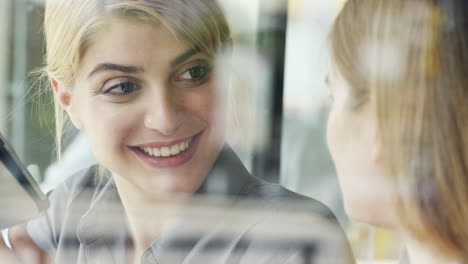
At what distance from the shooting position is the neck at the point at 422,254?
56.8 inches

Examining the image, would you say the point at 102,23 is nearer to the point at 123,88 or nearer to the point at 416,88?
the point at 123,88

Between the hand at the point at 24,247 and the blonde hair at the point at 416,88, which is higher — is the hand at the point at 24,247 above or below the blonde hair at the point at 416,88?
below

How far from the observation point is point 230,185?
4.72 feet

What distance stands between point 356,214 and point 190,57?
1.83 ft

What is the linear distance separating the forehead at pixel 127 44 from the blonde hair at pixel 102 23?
1 cm

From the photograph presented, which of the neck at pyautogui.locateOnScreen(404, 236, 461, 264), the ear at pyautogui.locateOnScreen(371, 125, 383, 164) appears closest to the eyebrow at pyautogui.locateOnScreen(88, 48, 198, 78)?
the ear at pyautogui.locateOnScreen(371, 125, 383, 164)

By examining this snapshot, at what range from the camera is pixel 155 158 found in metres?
1.43

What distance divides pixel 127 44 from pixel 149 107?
0.16 metres

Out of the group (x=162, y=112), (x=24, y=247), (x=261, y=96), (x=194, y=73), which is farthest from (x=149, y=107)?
(x=24, y=247)

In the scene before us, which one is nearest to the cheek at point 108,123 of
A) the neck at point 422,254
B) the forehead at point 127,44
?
the forehead at point 127,44

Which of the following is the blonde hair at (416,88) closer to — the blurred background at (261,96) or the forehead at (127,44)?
the blurred background at (261,96)

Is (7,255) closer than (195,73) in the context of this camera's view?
No

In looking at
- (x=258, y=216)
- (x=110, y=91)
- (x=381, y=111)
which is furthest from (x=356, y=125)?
(x=110, y=91)

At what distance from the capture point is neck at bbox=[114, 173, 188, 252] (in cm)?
146
